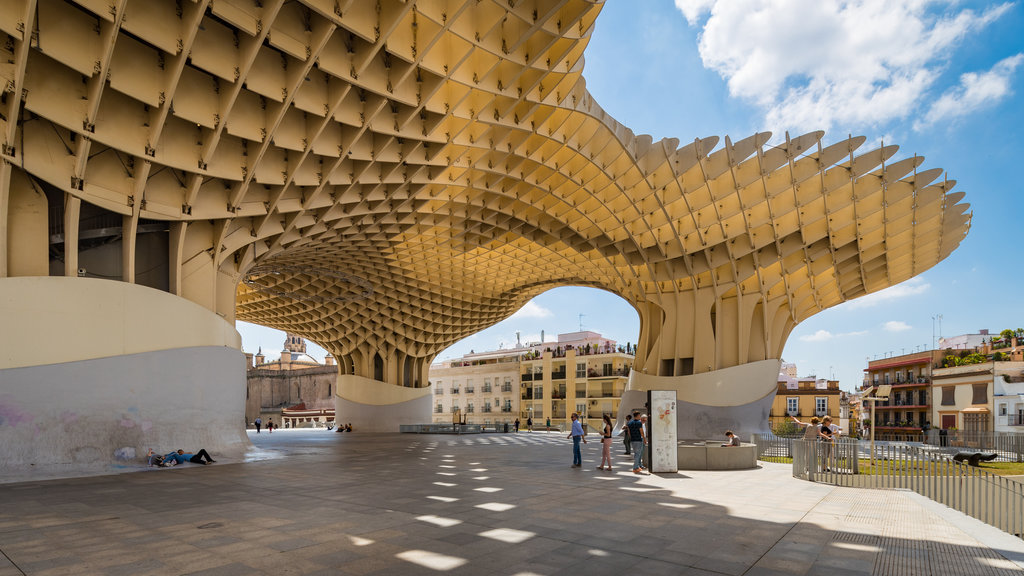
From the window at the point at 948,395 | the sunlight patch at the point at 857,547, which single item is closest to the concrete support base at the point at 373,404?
the sunlight patch at the point at 857,547

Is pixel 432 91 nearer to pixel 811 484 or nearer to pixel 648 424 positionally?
pixel 648 424

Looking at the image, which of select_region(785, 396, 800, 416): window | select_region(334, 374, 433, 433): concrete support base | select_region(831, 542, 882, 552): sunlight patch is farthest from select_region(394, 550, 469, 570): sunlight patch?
select_region(785, 396, 800, 416): window

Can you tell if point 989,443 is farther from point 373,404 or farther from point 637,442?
point 373,404

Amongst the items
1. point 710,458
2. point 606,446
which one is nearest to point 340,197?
point 606,446

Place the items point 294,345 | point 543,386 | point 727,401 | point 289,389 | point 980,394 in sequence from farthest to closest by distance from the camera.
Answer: point 294,345
point 289,389
point 543,386
point 980,394
point 727,401

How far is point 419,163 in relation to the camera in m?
24.7

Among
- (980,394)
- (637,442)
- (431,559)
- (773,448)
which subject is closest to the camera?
(431,559)

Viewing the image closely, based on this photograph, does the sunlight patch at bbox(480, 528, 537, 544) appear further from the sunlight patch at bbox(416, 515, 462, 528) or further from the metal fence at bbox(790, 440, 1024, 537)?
the metal fence at bbox(790, 440, 1024, 537)

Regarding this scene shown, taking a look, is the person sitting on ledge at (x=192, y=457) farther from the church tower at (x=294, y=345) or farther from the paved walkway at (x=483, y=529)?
the church tower at (x=294, y=345)

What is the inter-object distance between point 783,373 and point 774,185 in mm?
83567

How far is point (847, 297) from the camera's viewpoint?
38312mm

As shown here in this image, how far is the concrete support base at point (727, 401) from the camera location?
1342 inches

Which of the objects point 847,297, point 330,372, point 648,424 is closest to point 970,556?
point 648,424

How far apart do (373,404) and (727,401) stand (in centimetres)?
3302
